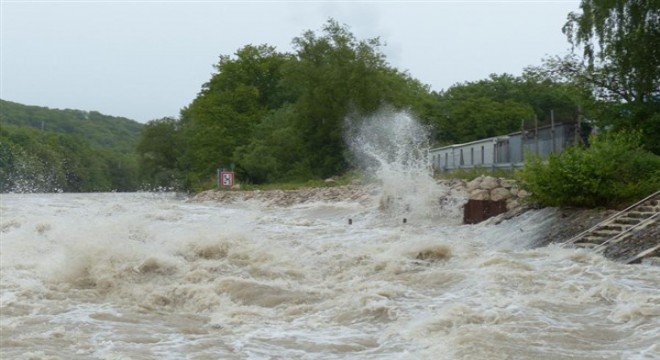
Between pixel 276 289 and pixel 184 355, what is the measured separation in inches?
147

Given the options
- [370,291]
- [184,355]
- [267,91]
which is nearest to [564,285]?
[370,291]

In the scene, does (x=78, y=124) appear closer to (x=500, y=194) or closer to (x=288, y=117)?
(x=288, y=117)

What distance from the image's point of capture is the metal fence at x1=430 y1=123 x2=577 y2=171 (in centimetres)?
2862

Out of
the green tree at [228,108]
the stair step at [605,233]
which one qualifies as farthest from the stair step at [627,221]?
the green tree at [228,108]

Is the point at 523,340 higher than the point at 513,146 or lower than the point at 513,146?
lower

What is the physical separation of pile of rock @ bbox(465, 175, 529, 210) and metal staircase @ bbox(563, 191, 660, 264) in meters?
4.70

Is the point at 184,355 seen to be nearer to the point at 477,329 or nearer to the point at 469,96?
the point at 477,329

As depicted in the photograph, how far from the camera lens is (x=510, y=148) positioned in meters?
34.2

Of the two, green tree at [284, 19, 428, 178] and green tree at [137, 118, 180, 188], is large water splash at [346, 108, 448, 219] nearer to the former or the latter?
green tree at [284, 19, 428, 178]

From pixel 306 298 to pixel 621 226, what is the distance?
8.13 metres

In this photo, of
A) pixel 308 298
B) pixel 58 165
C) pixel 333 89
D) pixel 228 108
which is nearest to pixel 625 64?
pixel 308 298

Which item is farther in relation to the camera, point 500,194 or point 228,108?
point 228,108

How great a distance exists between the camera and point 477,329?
319 inches

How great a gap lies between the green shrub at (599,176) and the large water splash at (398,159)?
6.44m
